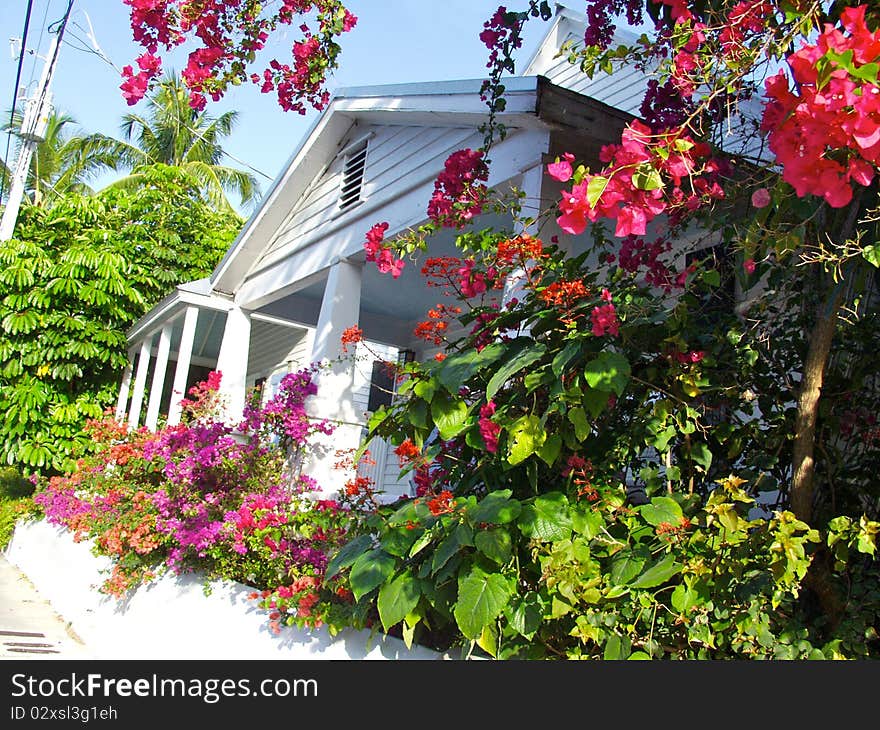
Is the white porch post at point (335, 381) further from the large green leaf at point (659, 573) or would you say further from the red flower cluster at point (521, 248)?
the large green leaf at point (659, 573)

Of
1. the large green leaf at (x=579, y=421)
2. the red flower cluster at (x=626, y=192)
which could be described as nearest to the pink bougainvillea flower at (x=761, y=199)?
the red flower cluster at (x=626, y=192)

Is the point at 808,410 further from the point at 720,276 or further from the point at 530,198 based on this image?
the point at 530,198

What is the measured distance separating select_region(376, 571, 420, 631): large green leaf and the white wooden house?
197 centimetres

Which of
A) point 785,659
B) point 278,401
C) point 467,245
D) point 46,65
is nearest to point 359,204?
point 278,401

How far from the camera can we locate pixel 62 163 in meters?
28.0

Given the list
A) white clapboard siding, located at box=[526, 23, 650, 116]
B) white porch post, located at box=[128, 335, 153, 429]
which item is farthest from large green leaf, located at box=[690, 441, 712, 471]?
white porch post, located at box=[128, 335, 153, 429]

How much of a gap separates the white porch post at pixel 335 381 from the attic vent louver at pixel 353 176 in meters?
0.71

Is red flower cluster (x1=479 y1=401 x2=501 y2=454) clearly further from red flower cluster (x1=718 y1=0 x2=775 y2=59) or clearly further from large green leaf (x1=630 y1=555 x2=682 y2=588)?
red flower cluster (x1=718 y1=0 x2=775 y2=59)

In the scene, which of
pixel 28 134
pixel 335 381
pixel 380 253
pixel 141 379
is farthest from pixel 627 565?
pixel 28 134

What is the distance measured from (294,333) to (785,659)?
11.3 metres

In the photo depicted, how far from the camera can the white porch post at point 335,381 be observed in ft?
20.8

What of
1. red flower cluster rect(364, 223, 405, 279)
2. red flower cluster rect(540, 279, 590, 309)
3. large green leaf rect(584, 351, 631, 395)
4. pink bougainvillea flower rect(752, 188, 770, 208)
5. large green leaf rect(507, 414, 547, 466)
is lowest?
large green leaf rect(507, 414, 547, 466)

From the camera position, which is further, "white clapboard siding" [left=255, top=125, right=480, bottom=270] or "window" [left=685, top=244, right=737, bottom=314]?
"white clapboard siding" [left=255, top=125, right=480, bottom=270]

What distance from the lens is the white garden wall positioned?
3672 millimetres
